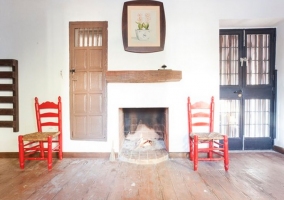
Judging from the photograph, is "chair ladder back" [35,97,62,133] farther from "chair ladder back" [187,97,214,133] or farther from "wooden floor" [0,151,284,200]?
"chair ladder back" [187,97,214,133]

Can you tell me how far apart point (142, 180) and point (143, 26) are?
7.05 feet

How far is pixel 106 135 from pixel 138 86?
0.90 metres

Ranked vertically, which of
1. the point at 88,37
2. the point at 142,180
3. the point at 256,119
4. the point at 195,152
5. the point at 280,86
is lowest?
the point at 142,180

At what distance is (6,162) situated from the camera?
9.41 ft

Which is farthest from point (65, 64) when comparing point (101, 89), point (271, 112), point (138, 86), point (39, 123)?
point (271, 112)

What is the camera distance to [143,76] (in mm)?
2754

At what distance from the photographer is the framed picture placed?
294cm

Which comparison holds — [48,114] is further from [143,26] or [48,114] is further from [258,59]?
[258,59]

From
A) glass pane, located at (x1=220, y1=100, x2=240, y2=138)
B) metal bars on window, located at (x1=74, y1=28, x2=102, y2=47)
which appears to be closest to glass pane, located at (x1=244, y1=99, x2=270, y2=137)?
glass pane, located at (x1=220, y1=100, x2=240, y2=138)

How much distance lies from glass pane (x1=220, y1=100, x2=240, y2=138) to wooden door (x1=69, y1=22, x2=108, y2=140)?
2.04m

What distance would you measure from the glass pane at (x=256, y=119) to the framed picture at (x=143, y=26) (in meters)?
1.91

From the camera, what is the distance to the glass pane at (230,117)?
342cm

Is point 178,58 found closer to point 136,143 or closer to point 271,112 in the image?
point 136,143

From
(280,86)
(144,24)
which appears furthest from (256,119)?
(144,24)
